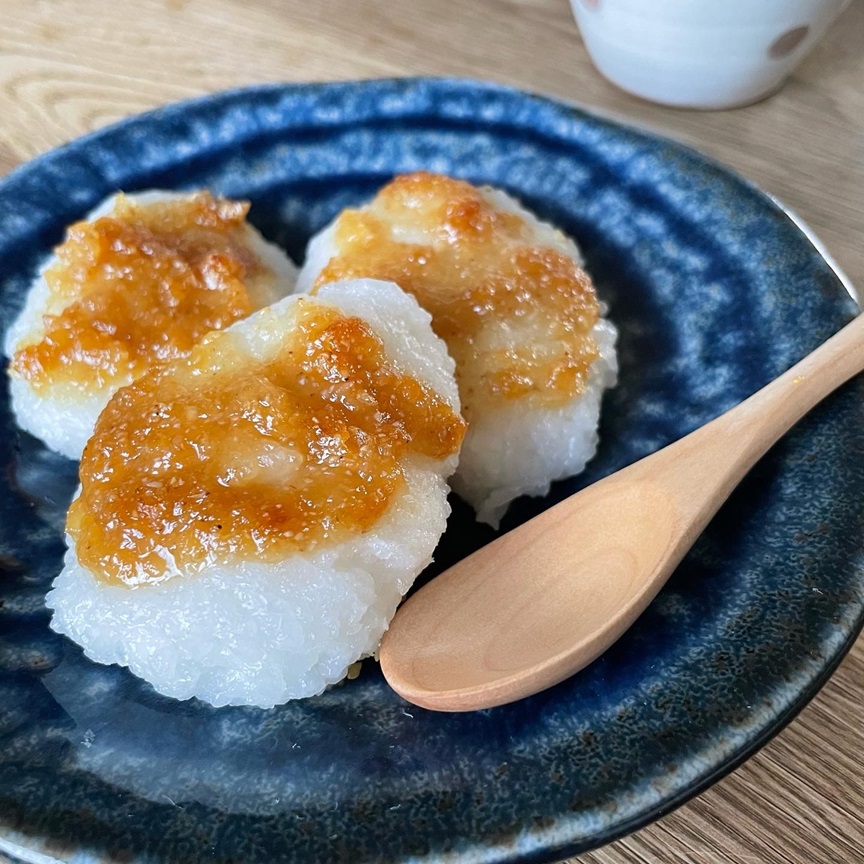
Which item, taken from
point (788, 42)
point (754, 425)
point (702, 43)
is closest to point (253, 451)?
point (754, 425)

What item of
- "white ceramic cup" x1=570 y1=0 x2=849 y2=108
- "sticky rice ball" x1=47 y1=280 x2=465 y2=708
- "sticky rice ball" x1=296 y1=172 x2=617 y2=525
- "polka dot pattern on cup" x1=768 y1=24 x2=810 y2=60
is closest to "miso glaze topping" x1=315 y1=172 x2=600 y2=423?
"sticky rice ball" x1=296 y1=172 x2=617 y2=525

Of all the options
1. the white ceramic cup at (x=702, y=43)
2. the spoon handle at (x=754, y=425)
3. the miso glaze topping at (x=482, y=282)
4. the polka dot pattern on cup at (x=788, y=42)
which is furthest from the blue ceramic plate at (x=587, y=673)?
the polka dot pattern on cup at (x=788, y=42)

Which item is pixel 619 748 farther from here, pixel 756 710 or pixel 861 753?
pixel 861 753

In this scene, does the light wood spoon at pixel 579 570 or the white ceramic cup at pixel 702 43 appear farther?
the white ceramic cup at pixel 702 43

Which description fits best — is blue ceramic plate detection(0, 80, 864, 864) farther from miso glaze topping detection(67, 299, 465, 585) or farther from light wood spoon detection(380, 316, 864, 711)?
miso glaze topping detection(67, 299, 465, 585)

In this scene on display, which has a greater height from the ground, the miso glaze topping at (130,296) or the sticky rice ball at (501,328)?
the sticky rice ball at (501,328)

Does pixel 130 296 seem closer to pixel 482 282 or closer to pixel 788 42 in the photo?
pixel 482 282

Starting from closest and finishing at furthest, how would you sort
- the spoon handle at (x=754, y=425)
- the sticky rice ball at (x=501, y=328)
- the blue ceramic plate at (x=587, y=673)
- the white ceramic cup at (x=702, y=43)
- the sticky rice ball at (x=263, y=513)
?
1. the blue ceramic plate at (x=587, y=673)
2. the sticky rice ball at (x=263, y=513)
3. the spoon handle at (x=754, y=425)
4. the sticky rice ball at (x=501, y=328)
5. the white ceramic cup at (x=702, y=43)

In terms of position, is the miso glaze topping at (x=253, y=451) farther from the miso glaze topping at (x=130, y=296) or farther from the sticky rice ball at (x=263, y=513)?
the miso glaze topping at (x=130, y=296)

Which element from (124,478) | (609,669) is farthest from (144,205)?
(609,669)

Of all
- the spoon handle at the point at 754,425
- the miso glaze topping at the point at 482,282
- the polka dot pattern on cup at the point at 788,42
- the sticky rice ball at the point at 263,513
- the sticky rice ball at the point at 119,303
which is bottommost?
the sticky rice ball at the point at 119,303
